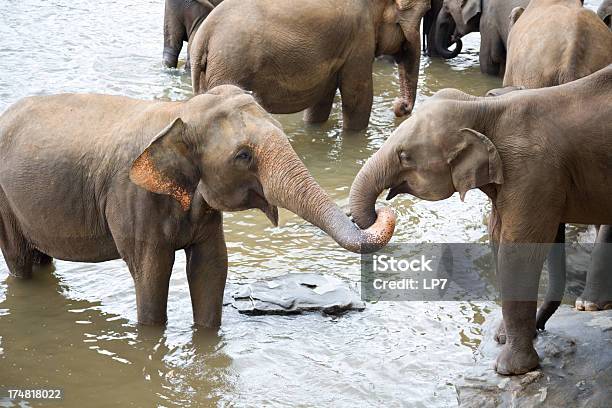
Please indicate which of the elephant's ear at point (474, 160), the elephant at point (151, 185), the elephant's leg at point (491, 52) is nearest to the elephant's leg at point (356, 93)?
the elephant's leg at point (491, 52)

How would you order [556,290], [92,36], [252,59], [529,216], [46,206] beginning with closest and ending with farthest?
[529,216]
[556,290]
[46,206]
[252,59]
[92,36]

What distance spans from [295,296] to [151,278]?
1.01 metres

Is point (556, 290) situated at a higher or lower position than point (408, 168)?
lower

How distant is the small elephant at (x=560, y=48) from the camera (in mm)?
7461

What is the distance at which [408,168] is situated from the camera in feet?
17.1

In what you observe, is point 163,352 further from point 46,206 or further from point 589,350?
point 589,350

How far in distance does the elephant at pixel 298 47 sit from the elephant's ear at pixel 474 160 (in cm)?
400

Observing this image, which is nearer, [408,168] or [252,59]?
[408,168]

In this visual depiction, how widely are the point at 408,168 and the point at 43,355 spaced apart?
225 cm

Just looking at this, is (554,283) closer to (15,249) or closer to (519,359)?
(519,359)

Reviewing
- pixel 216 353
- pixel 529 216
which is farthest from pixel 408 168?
pixel 216 353

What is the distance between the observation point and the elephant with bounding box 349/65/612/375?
16.6 ft

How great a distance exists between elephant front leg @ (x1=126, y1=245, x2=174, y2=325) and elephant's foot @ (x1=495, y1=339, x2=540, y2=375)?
1.81 metres

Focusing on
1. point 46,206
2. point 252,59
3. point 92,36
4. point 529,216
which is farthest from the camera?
point 92,36
